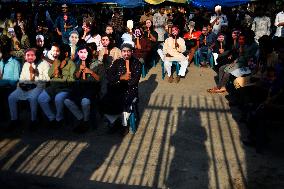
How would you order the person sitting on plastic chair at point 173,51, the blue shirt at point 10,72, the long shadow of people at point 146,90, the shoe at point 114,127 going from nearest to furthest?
the shoe at point 114,127, the blue shirt at point 10,72, the long shadow of people at point 146,90, the person sitting on plastic chair at point 173,51

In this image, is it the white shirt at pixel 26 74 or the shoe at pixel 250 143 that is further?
the white shirt at pixel 26 74

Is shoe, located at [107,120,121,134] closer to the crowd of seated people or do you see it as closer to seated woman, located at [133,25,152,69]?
the crowd of seated people

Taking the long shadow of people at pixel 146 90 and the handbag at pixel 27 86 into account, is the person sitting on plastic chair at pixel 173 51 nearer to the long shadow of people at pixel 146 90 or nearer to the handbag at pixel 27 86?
the long shadow of people at pixel 146 90

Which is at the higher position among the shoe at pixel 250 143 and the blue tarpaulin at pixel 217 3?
the blue tarpaulin at pixel 217 3

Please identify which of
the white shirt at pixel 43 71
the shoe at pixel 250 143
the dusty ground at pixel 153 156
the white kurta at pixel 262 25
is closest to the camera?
the dusty ground at pixel 153 156

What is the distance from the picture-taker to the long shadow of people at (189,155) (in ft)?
16.5

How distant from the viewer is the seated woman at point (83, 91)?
22.8ft

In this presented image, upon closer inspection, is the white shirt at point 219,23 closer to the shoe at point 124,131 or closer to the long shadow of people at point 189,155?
the long shadow of people at point 189,155

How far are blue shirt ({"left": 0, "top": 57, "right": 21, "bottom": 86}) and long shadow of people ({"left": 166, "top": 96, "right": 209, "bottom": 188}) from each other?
3383 mm

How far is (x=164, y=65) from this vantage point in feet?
35.8

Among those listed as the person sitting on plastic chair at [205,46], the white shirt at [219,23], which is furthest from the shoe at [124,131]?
the white shirt at [219,23]

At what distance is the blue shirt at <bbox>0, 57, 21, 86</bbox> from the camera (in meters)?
7.57

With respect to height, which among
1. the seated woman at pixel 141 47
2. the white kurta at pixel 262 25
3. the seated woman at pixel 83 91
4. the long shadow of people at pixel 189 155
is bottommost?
the long shadow of people at pixel 189 155

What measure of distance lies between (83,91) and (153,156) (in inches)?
82.5
